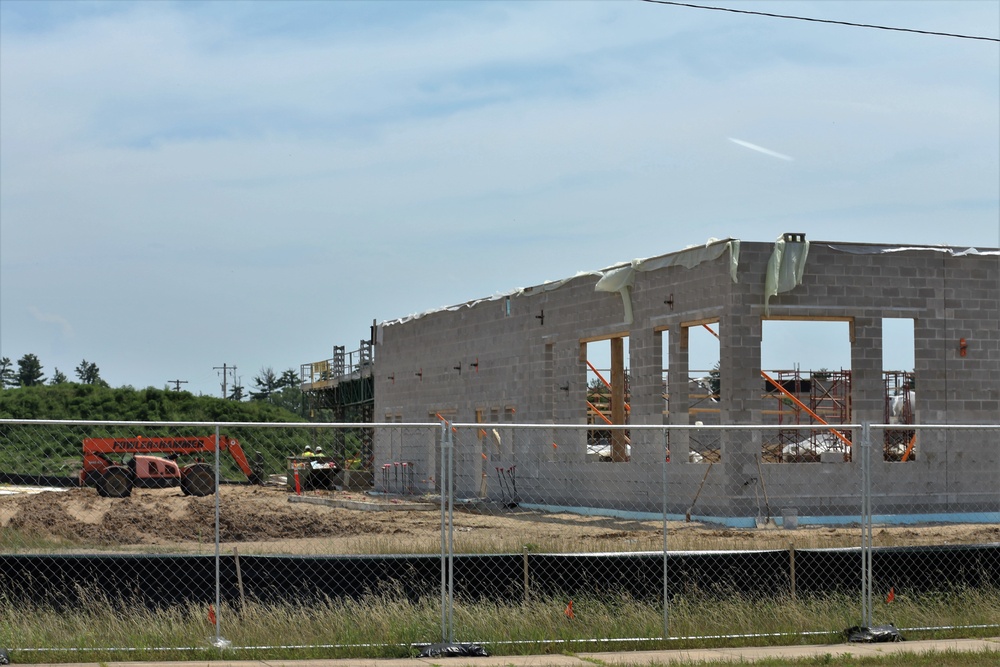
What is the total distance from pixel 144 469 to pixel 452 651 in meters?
24.4

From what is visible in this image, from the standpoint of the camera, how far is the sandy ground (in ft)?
62.8

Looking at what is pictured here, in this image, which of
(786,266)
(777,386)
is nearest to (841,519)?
(777,386)

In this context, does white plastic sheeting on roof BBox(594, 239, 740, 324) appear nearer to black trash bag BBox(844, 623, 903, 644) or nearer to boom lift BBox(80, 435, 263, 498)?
boom lift BBox(80, 435, 263, 498)

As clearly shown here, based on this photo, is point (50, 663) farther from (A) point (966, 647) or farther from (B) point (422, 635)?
(A) point (966, 647)

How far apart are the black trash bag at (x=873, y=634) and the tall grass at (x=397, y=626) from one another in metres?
0.13

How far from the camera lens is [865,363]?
24578 millimetres

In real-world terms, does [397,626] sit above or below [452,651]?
above

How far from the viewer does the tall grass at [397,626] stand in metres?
10.3

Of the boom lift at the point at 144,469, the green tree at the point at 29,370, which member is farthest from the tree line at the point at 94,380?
the boom lift at the point at 144,469

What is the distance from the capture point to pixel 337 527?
2341 cm

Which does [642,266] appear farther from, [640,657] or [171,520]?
[640,657]

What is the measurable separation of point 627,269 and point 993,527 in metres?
9.37

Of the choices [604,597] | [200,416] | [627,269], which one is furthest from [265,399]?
[604,597]

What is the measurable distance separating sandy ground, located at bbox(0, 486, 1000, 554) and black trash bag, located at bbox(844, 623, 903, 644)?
557 centimetres
